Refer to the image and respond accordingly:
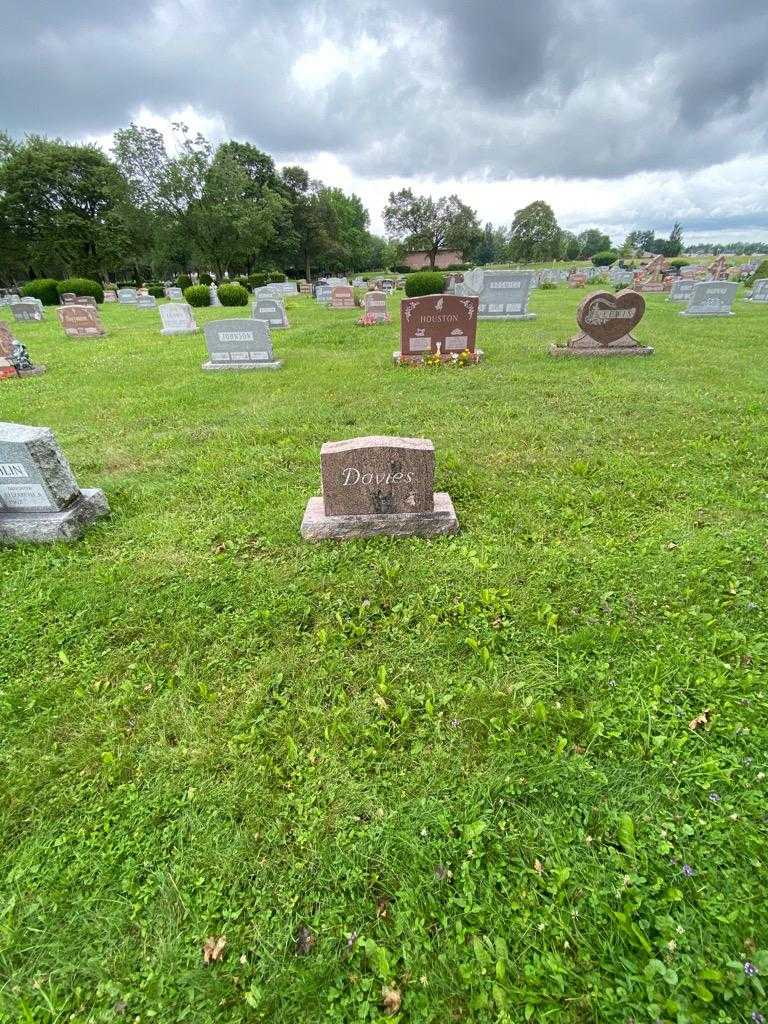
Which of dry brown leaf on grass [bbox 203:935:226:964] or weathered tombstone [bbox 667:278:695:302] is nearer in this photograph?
dry brown leaf on grass [bbox 203:935:226:964]

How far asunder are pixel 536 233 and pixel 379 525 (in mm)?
55632

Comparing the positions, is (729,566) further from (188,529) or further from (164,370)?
(164,370)

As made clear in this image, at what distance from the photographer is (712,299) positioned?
14.7 m

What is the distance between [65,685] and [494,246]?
113284 mm

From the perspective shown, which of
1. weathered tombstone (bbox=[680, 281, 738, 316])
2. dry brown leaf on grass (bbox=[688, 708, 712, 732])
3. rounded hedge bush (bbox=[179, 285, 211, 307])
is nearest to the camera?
dry brown leaf on grass (bbox=[688, 708, 712, 732])

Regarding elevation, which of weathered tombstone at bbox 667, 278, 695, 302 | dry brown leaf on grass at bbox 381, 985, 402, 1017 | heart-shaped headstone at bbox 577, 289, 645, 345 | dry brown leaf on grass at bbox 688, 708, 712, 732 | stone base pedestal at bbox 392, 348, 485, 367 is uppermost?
heart-shaped headstone at bbox 577, 289, 645, 345

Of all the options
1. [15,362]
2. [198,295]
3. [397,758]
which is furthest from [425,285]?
[397,758]

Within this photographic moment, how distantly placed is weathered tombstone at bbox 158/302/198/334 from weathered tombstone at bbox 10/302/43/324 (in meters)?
9.11

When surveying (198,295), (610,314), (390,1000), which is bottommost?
(198,295)

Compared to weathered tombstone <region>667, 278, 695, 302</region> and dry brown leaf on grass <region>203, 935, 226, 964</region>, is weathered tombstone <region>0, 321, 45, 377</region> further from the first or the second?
weathered tombstone <region>667, 278, 695, 302</region>

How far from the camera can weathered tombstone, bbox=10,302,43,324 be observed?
19.5 meters

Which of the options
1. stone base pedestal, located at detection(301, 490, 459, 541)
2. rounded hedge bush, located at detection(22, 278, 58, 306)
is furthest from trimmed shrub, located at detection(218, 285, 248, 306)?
stone base pedestal, located at detection(301, 490, 459, 541)

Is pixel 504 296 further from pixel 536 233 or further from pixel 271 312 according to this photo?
pixel 536 233

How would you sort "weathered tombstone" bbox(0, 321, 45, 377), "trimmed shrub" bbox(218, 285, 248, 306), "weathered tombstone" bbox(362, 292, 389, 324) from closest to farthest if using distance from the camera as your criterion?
"weathered tombstone" bbox(0, 321, 45, 377) < "weathered tombstone" bbox(362, 292, 389, 324) < "trimmed shrub" bbox(218, 285, 248, 306)
